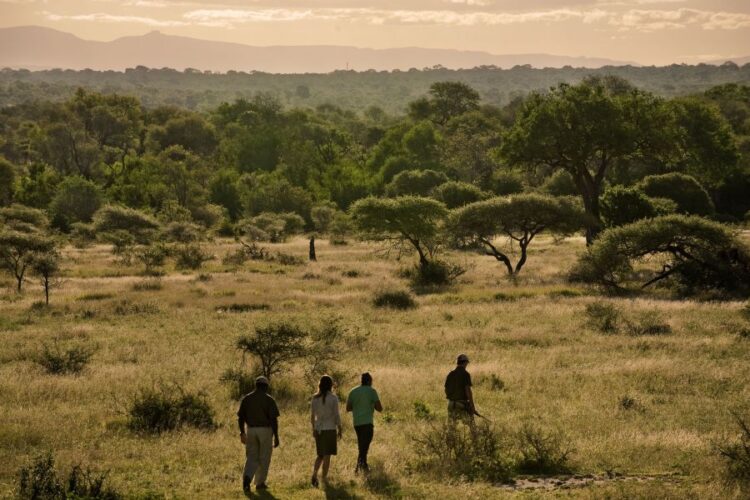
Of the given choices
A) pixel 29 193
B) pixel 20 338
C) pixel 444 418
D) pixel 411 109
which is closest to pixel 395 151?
pixel 411 109

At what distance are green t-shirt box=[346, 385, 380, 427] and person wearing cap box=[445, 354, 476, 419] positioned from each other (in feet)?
6.87

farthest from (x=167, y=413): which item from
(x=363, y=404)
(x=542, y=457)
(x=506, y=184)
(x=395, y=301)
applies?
(x=506, y=184)

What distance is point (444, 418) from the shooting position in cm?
1752

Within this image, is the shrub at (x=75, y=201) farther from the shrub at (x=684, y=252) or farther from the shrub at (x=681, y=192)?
the shrub at (x=684, y=252)

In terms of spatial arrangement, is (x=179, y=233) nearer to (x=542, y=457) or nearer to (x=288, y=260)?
(x=288, y=260)

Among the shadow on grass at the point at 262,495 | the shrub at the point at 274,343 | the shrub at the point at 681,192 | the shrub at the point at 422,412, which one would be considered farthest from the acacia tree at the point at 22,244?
the shrub at the point at 681,192

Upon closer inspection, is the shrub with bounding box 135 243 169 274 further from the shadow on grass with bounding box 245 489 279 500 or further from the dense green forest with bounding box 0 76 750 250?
the shadow on grass with bounding box 245 489 279 500

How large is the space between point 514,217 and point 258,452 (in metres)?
34.3

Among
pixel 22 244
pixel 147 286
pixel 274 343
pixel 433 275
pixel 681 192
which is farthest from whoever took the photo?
pixel 681 192

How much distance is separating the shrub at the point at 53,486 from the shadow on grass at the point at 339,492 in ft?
9.87

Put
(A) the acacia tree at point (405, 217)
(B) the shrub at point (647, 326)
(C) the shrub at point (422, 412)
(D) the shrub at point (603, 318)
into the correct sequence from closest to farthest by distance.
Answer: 1. (C) the shrub at point (422, 412)
2. (B) the shrub at point (647, 326)
3. (D) the shrub at point (603, 318)
4. (A) the acacia tree at point (405, 217)

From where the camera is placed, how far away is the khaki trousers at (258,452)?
12594 millimetres

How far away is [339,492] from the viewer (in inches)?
483

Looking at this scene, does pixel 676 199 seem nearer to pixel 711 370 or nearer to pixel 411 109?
pixel 711 370
